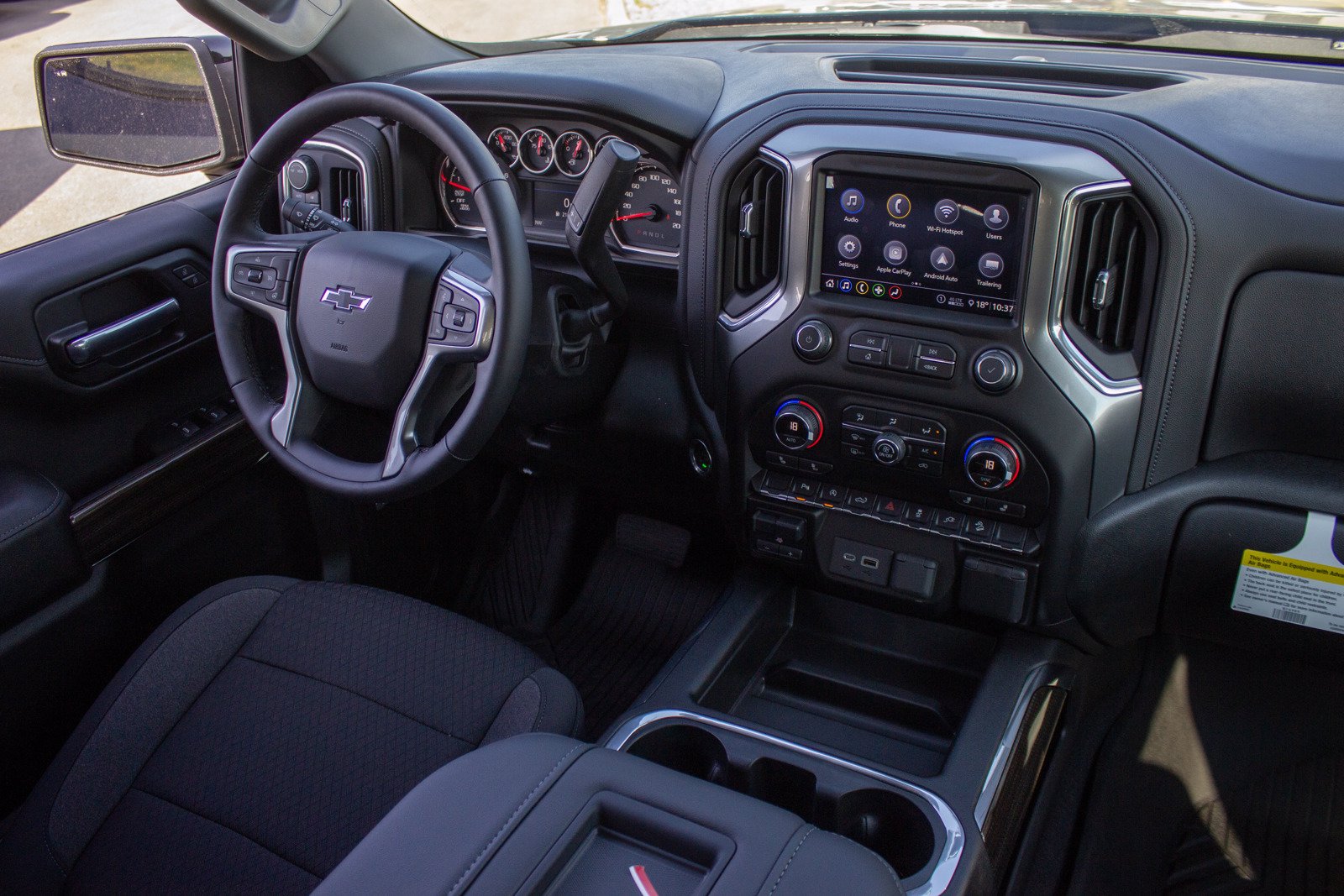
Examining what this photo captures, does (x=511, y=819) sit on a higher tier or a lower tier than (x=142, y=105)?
lower

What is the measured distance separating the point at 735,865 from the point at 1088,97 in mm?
1117

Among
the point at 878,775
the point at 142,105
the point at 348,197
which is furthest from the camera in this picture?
the point at 142,105

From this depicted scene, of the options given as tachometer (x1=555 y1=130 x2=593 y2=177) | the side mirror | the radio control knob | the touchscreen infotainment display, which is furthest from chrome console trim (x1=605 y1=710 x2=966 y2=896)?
the side mirror

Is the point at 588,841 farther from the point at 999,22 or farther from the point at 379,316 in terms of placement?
the point at 999,22

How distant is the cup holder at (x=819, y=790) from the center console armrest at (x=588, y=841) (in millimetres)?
375

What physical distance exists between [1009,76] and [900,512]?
27.5 inches

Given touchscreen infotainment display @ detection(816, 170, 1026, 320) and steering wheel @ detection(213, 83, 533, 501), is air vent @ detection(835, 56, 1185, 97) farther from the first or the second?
steering wheel @ detection(213, 83, 533, 501)

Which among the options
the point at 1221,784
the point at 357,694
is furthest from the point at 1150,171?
the point at 357,694

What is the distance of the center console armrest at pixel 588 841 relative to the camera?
951 millimetres

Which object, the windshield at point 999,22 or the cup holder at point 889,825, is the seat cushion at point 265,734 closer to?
the cup holder at point 889,825

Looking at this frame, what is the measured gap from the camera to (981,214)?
4.67 ft

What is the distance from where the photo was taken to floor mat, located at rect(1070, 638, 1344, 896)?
1.77 meters

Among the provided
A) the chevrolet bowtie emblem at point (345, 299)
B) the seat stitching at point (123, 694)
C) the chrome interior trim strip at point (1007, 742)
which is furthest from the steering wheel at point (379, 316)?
the chrome interior trim strip at point (1007, 742)

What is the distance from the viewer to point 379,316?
1.49 meters
